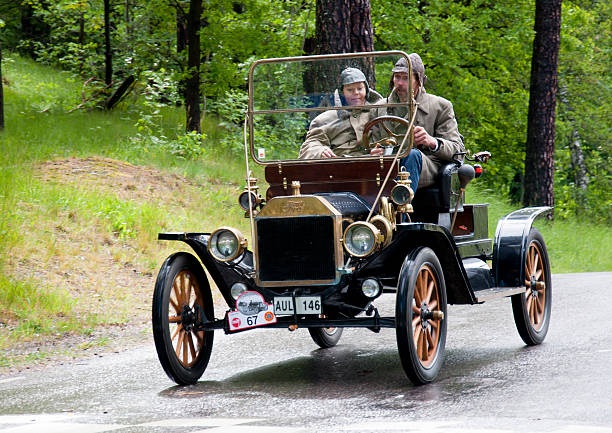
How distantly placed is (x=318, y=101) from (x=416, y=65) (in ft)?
2.86

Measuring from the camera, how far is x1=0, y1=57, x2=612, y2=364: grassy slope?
9.13m

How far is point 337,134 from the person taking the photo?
698cm

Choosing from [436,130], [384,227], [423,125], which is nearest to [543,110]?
[436,130]

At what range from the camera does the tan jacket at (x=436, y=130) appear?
7281mm

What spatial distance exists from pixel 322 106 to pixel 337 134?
0.81ft

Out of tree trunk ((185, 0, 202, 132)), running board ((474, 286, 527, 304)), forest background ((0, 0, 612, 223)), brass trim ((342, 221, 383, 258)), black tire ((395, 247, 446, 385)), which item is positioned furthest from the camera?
forest background ((0, 0, 612, 223))

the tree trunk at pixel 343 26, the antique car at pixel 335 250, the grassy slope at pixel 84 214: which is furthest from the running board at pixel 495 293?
→ the tree trunk at pixel 343 26

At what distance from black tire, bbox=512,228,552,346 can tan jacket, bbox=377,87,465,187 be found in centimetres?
95

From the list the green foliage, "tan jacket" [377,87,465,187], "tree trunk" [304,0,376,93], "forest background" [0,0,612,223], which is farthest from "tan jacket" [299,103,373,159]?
the green foliage

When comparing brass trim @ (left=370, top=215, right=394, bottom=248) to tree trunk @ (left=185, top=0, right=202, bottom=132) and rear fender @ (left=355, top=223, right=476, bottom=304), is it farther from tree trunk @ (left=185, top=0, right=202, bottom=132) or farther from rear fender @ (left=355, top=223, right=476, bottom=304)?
tree trunk @ (left=185, top=0, right=202, bottom=132)

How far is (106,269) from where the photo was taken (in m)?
10.8

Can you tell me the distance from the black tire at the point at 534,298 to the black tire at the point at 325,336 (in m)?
1.58

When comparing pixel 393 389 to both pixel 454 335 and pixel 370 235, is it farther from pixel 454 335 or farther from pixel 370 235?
pixel 454 335

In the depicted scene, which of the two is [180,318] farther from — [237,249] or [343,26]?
[343,26]
